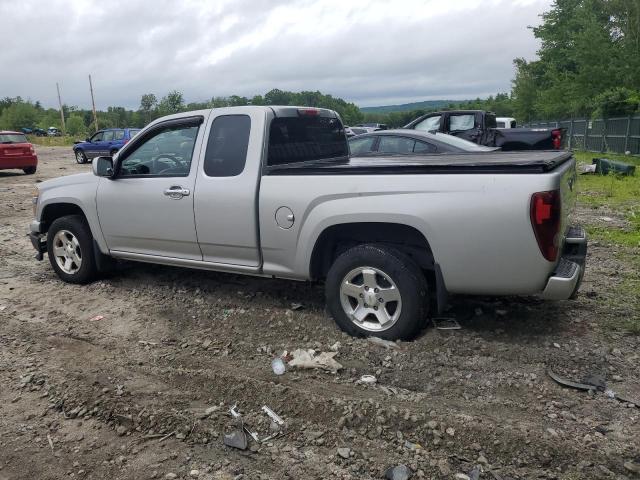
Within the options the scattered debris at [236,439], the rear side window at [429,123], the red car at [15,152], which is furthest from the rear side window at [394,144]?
the red car at [15,152]

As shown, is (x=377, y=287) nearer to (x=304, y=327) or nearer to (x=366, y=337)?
(x=366, y=337)

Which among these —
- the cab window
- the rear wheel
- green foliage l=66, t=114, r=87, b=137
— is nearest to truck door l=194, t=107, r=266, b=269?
the cab window

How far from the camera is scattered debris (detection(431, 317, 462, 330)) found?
4462 millimetres

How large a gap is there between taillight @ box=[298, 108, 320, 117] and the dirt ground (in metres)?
1.74

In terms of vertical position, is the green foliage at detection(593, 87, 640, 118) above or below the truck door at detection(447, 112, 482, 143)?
above

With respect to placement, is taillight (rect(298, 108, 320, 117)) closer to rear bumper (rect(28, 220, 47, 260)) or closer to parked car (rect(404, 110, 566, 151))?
rear bumper (rect(28, 220, 47, 260))

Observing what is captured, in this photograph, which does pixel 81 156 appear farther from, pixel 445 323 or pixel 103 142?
pixel 445 323

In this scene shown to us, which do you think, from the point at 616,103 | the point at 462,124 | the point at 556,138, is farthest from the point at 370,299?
the point at 616,103

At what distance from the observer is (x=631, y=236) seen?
7.76 metres

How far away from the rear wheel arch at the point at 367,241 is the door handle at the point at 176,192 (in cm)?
136

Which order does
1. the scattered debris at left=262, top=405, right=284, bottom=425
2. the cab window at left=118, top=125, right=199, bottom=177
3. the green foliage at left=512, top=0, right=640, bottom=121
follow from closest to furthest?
the scattered debris at left=262, top=405, right=284, bottom=425, the cab window at left=118, top=125, right=199, bottom=177, the green foliage at left=512, top=0, right=640, bottom=121

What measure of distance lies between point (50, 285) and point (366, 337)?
3.82 m

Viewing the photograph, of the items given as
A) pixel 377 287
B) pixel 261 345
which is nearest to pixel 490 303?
pixel 377 287

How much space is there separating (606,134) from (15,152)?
23426 millimetres
